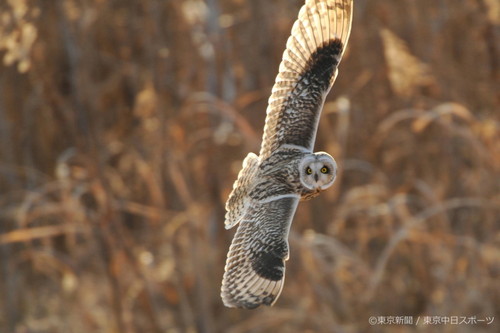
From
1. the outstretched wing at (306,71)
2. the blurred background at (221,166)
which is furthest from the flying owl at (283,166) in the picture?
the blurred background at (221,166)

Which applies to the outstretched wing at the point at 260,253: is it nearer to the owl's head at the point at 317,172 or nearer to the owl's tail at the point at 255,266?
the owl's tail at the point at 255,266

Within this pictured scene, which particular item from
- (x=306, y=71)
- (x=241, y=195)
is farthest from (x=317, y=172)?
(x=306, y=71)

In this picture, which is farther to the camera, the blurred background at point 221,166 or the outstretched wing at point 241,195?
the blurred background at point 221,166

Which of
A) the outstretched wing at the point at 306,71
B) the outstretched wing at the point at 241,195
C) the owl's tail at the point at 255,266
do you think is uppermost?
the outstretched wing at the point at 306,71

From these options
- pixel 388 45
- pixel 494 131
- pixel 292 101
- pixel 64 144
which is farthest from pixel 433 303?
pixel 64 144

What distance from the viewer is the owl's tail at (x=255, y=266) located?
5.68 ft

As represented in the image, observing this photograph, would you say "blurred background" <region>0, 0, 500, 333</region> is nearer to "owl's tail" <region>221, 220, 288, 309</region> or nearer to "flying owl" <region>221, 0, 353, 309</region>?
"flying owl" <region>221, 0, 353, 309</region>

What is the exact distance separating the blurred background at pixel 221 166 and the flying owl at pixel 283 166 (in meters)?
1.19

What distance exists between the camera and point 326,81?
1.87m

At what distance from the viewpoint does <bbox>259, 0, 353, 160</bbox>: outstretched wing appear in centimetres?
180

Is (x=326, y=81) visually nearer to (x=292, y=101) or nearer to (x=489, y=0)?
(x=292, y=101)

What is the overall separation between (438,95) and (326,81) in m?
3.03

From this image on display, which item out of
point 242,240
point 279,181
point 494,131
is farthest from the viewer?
point 494,131

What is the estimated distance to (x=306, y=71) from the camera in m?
1.95
